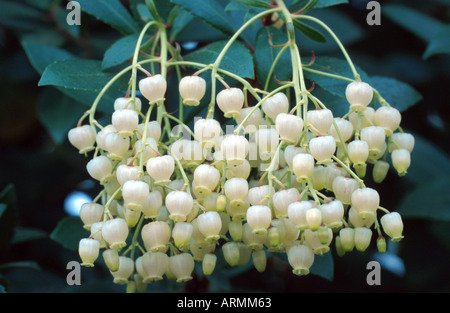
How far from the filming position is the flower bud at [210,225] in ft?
3.46

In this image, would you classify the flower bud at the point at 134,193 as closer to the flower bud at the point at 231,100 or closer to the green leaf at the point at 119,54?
the flower bud at the point at 231,100

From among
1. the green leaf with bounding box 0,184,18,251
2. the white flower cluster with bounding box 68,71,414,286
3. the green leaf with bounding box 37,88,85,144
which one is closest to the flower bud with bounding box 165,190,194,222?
the white flower cluster with bounding box 68,71,414,286

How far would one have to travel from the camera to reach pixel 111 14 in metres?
1.56

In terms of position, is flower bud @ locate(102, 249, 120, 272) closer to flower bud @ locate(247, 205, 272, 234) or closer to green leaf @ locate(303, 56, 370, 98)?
flower bud @ locate(247, 205, 272, 234)

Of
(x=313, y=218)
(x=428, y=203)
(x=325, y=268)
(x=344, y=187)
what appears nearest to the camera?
(x=313, y=218)

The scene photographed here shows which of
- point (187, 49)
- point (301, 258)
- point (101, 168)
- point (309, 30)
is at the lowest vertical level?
point (301, 258)

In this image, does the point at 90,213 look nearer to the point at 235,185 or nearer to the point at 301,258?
the point at 235,185

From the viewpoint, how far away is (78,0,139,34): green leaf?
1.55m

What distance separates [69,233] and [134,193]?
676mm

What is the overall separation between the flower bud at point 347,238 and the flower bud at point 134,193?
1.38 ft

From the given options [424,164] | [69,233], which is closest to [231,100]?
[69,233]

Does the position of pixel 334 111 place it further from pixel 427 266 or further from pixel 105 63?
pixel 427 266

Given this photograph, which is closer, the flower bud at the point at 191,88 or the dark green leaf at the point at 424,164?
the flower bud at the point at 191,88

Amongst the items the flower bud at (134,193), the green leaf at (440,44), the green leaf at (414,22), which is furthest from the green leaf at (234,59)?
the green leaf at (414,22)
